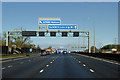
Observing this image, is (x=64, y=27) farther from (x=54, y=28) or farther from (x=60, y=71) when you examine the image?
(x=60, y=71)

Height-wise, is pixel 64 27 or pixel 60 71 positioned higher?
pixel 64 27

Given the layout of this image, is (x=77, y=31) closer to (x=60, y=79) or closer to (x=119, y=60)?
(x=119, y=60)

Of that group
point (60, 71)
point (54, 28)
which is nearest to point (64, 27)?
point (54, 28)

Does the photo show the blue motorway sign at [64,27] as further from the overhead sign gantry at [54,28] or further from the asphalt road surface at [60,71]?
the asphalt road surface at [60,71]

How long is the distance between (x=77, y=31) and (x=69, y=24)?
3.92m

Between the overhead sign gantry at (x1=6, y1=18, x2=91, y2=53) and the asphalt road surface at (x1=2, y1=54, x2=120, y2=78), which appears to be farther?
the overhead sign gantry at (x1=6, y1=18, x2=91, y2=53)

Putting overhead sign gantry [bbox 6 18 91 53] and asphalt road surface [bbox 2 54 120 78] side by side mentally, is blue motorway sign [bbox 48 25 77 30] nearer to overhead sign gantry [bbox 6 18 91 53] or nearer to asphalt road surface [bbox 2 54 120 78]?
overhead sign gantry [bbox 6 18 91 53]

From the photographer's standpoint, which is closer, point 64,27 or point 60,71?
point 60,71

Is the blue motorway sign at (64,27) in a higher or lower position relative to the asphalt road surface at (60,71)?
higher

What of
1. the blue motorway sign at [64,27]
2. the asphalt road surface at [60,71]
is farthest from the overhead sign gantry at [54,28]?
the asphalt road surface at [60,71]

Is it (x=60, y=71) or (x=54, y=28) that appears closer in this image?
(x=60, y=71)

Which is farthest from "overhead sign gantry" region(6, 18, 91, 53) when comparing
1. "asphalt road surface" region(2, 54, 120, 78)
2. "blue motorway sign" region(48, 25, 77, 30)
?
A: "asphalt road surface" region(2, 54, 120, 78)

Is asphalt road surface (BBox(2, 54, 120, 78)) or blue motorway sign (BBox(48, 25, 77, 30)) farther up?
blue motorway sign (BBox(48, 25, 77, 30))

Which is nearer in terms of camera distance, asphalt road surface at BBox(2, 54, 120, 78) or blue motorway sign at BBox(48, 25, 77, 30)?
asphalt road surface at BBox(2, 54, 120, 78)
